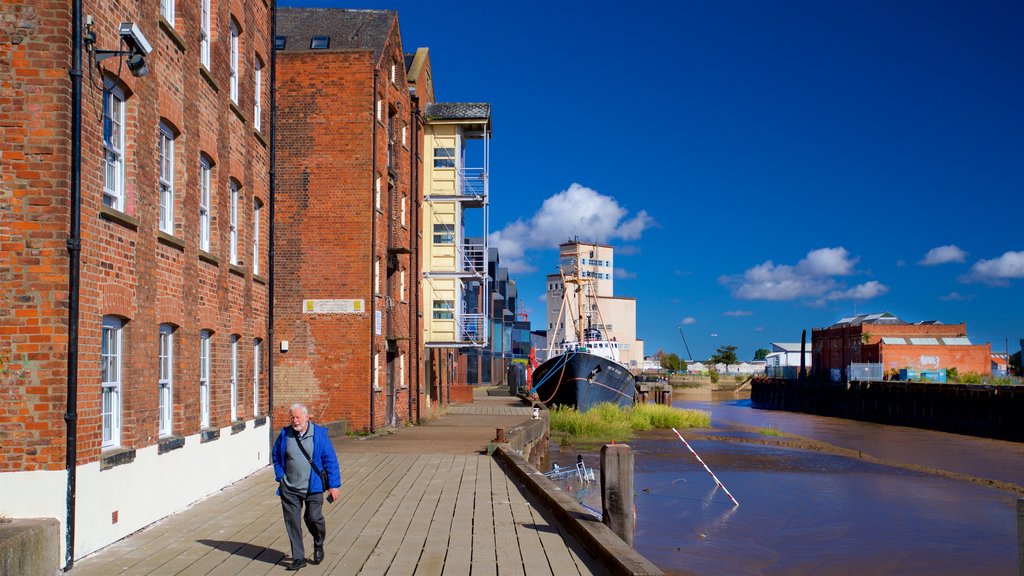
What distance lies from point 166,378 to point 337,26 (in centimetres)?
1982

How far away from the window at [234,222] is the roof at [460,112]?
1896cm

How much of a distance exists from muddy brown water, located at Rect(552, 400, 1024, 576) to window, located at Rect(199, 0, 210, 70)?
1074 centimetres

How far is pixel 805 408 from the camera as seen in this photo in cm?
7738

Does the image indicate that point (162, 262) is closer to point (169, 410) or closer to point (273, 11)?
point (169, 410)

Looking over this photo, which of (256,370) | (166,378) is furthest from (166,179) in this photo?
(256,370)

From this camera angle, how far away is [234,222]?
16.9 m

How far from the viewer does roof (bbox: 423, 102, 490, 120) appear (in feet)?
116

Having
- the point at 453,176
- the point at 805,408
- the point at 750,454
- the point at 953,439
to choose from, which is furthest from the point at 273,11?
the point at 805,408

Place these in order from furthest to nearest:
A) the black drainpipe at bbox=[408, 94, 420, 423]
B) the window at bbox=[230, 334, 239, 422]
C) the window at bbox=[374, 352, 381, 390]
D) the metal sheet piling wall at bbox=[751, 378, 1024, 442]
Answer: the metal sheet piling wall at bbox=[751, 378, 1024, 442]
the black drainpipe at bbox=[408, 94, 420, 423]
the window at bbox=[374, 352, 381, 390]
the window at bbox=[230, 334, 239, 422]

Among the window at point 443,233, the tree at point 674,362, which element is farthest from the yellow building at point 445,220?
the tree at point 674,362

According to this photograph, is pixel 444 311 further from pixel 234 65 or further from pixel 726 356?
pixel 726 356

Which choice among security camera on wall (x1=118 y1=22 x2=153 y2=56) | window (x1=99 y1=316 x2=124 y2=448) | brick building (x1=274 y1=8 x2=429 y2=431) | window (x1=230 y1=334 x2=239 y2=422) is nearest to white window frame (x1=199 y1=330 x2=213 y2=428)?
window (x1=230 y1=334 x2=239 y2=422)

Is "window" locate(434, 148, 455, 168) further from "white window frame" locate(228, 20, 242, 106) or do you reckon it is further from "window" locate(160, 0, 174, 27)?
A: "window" locate(160, 0, 174, 27)

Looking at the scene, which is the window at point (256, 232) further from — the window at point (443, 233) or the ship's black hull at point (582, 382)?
the ship's black hull at point (582, 382)
